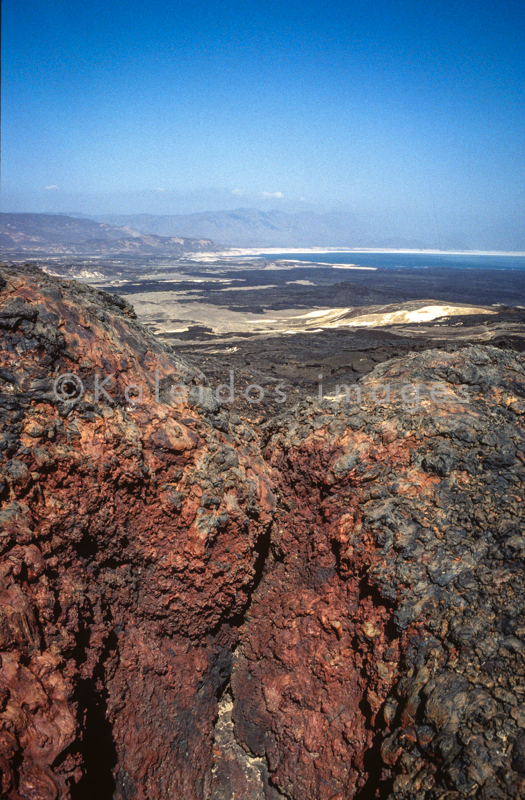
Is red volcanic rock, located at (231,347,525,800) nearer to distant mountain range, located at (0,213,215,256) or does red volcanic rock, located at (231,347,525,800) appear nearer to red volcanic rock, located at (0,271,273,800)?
red volcanic rock, located at (0,271,273,800)

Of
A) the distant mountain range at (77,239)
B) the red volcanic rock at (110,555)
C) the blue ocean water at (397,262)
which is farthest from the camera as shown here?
the distant mountain range at (77,239)

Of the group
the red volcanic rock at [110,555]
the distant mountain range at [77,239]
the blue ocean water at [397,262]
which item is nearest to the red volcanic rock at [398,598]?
the red volcanic rock at [110,555]

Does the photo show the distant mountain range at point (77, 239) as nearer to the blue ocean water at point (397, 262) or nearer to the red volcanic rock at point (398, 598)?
the blue ocean water at point (397, 262)

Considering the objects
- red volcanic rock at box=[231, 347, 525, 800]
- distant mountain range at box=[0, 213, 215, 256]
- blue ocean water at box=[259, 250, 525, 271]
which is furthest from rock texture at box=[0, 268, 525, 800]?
distant mountain range at box=[0, 213, 215, 256]

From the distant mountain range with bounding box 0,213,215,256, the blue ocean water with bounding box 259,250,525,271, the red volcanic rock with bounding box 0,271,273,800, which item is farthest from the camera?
the distant mountain range with bounding box 0,213,215,256

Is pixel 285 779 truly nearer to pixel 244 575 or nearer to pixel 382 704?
pixel 382 704

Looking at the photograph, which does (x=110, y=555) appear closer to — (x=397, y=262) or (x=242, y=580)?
(x=242, y=580)

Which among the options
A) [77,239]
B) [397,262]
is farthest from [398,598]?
[77,239]
